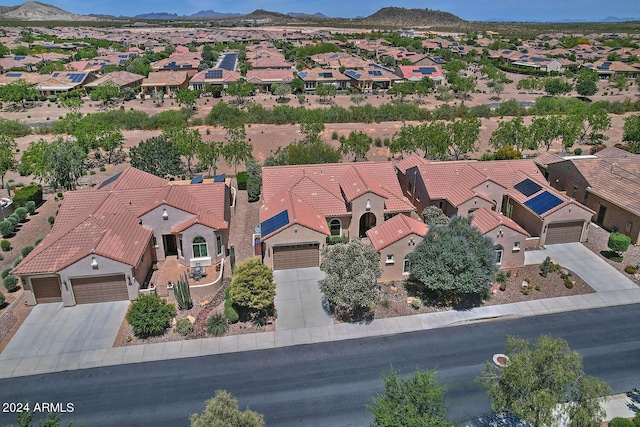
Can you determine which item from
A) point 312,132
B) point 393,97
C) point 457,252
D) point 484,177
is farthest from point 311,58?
point 457,252

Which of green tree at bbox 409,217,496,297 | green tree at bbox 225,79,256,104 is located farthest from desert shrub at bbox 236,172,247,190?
green tree at bbox 225,79,256,104

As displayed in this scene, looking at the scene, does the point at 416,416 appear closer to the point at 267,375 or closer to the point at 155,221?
the point at 267,375

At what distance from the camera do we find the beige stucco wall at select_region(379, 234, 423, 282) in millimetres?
29812

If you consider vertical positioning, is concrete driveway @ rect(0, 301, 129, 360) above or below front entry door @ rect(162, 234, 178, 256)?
below

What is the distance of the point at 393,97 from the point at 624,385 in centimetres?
7968

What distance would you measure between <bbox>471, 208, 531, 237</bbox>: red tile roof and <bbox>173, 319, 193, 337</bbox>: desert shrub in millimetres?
19765

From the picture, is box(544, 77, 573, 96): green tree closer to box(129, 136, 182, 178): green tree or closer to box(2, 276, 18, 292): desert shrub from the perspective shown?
box(129, 136, 182, 178): green tree

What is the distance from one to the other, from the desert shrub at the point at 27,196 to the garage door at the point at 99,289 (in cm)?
1892

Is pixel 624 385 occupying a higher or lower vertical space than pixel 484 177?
lower

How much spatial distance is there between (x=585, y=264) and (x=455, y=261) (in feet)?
41.6

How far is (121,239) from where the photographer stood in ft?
96.9

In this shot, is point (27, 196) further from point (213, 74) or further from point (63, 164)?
point (213, 74)

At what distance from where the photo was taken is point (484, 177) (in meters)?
37.2

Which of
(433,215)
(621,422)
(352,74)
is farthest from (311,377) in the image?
(352,74)
